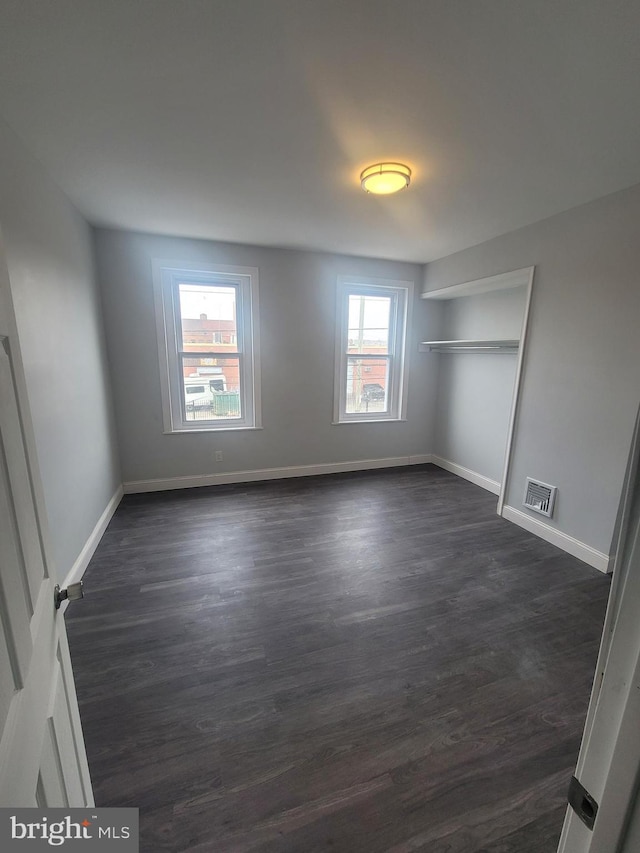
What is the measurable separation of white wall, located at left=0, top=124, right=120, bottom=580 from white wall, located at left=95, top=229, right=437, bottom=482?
323 millimetres

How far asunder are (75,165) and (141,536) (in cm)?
259

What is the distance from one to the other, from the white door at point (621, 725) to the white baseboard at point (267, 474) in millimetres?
3728

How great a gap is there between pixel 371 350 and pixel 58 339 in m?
3.20

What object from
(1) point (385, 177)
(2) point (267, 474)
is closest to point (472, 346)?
(1) point (385, 177)

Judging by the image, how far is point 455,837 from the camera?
111cm

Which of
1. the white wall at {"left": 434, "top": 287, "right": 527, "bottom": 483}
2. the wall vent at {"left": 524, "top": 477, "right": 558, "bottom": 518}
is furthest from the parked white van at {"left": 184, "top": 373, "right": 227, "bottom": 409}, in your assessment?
the wall vent at {"left": 524, "top": 477, "right": 558, "bottom": 518}

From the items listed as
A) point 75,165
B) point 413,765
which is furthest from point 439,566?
point 75,165

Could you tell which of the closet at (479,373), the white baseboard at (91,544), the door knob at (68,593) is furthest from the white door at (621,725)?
the closet at (479,373)

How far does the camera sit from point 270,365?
3896 millimetres

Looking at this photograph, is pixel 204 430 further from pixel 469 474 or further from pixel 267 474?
pixel 469 474

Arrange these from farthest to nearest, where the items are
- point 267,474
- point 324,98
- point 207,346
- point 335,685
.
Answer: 1. point 267,474
2. point 207,346
3. point 335,685
4. point 324,98

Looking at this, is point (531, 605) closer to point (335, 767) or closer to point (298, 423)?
point (335, 767)

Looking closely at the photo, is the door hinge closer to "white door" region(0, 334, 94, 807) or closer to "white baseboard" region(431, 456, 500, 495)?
"white door" region(0, 334, 94, 807)

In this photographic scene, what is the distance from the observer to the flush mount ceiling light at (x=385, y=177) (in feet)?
6.55
